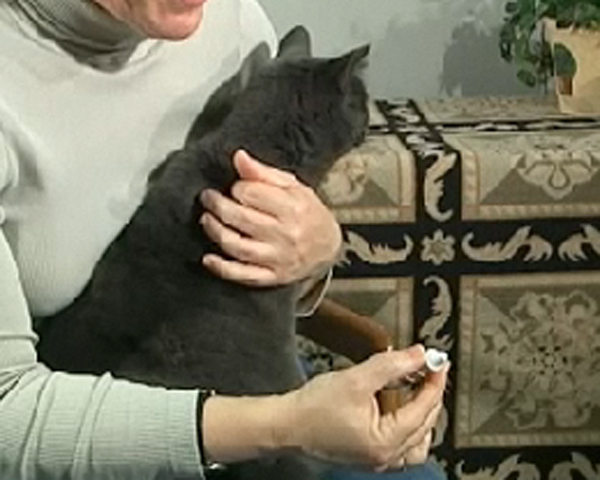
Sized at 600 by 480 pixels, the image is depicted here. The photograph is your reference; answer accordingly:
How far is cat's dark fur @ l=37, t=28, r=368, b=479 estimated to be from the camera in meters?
1.21

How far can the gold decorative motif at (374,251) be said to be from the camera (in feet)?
6.30

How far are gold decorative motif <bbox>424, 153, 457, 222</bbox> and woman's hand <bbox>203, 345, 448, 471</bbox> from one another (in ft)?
2.74

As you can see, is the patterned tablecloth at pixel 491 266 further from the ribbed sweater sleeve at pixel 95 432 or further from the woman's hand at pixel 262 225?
the ribbed sweater sleeve at pixel 95 432

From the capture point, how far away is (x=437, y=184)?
6.23 feet

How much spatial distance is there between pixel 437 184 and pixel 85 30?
811mm

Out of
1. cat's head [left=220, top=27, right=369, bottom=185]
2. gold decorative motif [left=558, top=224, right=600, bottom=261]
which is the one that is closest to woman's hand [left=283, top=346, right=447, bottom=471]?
cat's head [left=220, top=27, right=369, bottom=185]

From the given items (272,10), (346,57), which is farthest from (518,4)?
(346,57)

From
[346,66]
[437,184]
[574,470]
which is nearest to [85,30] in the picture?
[346,66]

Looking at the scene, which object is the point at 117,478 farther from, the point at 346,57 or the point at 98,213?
the point at 346,57

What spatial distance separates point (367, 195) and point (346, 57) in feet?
2.13

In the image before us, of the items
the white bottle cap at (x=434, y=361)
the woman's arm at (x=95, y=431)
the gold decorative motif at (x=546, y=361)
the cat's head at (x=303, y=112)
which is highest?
the cat's head at (x=303, y=112)

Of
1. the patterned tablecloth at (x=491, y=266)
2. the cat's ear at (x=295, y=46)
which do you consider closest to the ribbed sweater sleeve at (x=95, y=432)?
the cat's ear at (x=295, y=46)

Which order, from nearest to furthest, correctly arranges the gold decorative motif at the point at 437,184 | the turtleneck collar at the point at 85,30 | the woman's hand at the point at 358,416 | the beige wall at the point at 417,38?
1. the woman's hand at the point at 358,416
2. the turtleneck collar at the point at 85,30
3. the gold decorative motif at the point at 437,184
4. the beige wall at the point at 417,38

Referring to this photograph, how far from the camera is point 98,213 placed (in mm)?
1229
